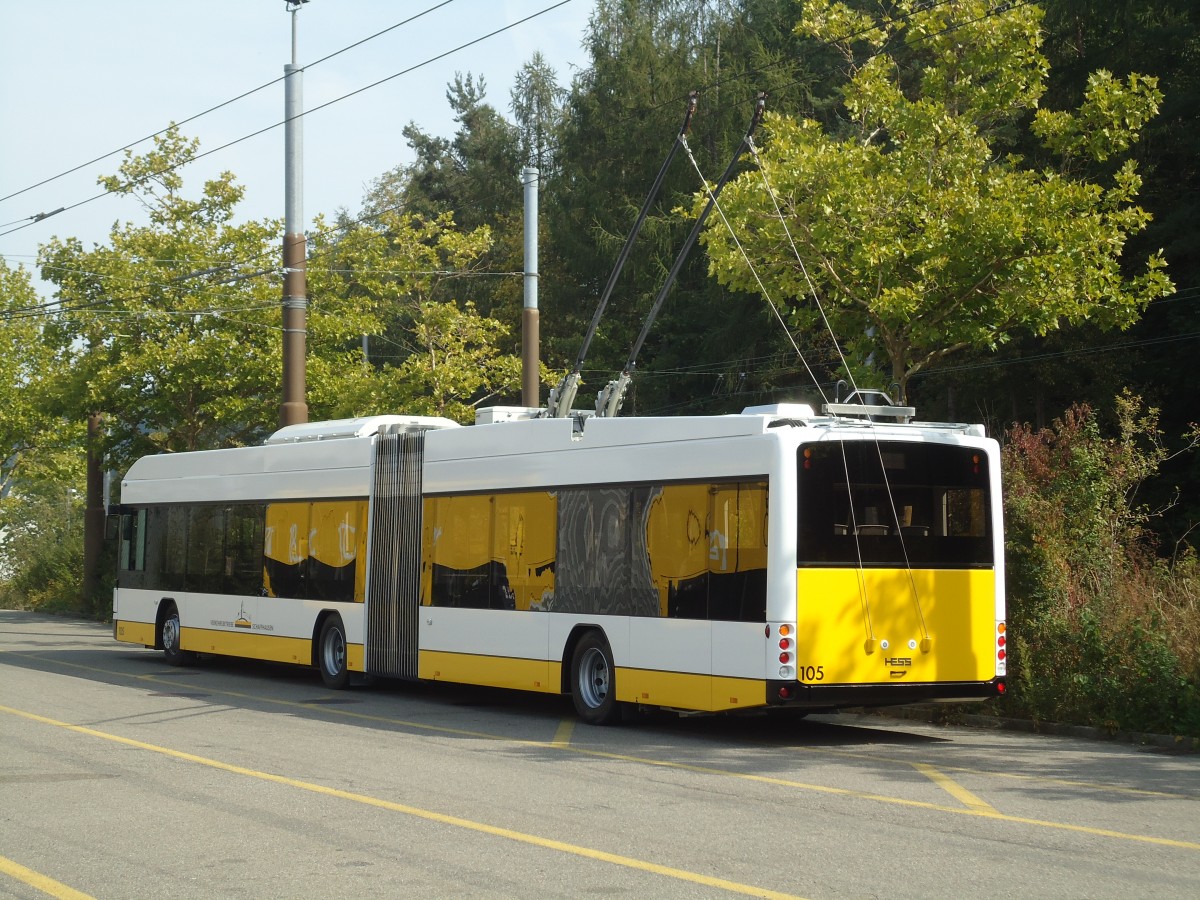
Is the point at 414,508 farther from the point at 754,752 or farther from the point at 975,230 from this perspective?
the point at 975,230

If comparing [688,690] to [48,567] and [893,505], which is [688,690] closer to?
[893,505]

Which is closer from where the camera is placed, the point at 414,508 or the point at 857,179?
the point at 414,508

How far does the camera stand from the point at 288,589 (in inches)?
809

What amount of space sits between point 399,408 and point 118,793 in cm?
2231

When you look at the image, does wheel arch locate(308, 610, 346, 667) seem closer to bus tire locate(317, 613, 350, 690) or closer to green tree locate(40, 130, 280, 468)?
bus tire locate(317, 613, 350, 690)

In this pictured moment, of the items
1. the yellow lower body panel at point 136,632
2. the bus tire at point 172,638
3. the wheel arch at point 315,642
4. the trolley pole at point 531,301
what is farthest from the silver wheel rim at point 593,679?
the trolley pole at point 531,301

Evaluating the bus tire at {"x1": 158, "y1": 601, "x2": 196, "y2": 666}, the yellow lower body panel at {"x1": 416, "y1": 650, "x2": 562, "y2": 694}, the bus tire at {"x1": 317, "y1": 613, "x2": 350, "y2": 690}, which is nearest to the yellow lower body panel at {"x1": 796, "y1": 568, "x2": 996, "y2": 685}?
the yellow lower body panel at {"x1": 416, "y1": 650, "x2": 562, "y2": 694}

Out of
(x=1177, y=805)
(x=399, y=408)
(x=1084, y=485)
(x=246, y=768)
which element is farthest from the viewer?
(x=399, y=408)

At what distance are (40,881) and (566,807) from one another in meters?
3.47

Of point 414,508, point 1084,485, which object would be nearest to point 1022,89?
point 1084,485

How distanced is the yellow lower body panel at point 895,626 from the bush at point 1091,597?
4.83 feet

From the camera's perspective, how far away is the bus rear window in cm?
1332

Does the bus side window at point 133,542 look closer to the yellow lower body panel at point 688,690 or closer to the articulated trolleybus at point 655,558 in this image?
the articulated trolleybus at point 655,558

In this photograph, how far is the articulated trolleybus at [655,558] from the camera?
13305 millimetres
